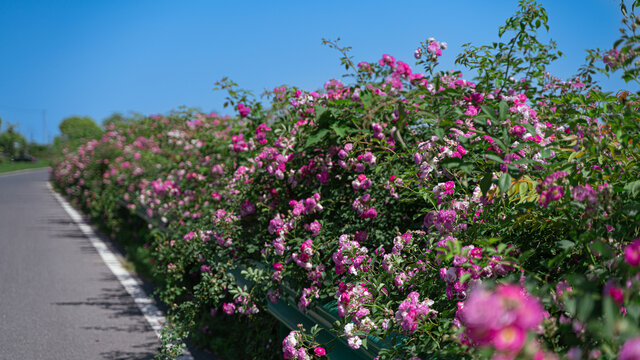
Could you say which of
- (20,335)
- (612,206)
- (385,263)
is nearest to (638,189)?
(612,206)

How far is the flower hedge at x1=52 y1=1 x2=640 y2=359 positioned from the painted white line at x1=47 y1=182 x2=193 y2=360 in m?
0.32

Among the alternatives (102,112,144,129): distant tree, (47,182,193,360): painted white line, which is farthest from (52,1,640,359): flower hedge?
(102,112,144,129): distant tree

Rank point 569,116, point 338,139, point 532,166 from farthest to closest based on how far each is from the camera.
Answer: point 338,139 < point 569,116 < point 532,166

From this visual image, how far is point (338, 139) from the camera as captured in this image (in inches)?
132

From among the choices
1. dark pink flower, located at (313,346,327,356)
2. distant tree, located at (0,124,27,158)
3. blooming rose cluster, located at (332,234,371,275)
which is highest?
distant tree, located at (0,124,27,158)

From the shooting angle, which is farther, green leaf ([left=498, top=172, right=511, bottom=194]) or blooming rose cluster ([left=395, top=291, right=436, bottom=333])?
blooming rose cluster ([left=395, top=291, right=436, bottom=333])

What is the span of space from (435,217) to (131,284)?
5.70 metres

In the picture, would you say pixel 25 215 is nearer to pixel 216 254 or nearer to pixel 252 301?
pixel 216 254

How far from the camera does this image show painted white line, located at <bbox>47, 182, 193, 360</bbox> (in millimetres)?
5284

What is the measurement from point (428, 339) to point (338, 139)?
1.80m

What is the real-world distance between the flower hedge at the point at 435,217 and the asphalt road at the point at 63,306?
0.68 metres

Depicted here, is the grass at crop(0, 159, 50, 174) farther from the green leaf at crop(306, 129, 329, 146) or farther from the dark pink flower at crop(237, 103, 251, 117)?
the green leaf at crop(306, 129, 329, 146)

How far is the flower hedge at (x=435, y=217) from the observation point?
50.2 inches

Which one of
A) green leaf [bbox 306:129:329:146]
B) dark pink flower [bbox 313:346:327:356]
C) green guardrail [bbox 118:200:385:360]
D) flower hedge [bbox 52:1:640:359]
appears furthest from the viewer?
green leaf [bbox 306:129:329:146]
